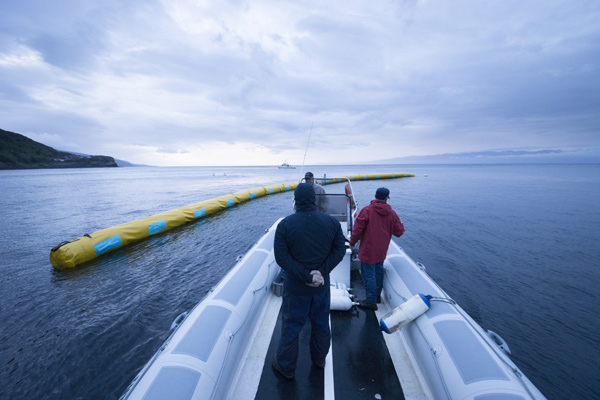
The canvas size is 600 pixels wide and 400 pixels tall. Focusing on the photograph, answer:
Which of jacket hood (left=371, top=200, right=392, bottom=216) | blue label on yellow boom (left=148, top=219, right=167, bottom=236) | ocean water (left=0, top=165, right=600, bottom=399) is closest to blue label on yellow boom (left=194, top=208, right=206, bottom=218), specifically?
ocean water (left=0, top=165, right=600, bottom=399)

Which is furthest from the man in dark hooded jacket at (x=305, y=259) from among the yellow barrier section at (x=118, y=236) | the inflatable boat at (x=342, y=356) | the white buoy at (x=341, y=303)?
the yellow barrier section at (x=118, y=236)

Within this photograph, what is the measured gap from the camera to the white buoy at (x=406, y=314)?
10.6 feet

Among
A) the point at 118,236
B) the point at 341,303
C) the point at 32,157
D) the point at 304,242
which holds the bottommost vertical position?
the point at 118,236

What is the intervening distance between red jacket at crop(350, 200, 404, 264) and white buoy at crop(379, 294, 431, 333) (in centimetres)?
90

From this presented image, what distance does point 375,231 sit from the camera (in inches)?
155

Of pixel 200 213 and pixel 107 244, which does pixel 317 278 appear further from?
pixel 200 213

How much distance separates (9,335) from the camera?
481 cm

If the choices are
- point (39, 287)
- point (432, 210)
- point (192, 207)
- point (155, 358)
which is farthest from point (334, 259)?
point (432, 210)

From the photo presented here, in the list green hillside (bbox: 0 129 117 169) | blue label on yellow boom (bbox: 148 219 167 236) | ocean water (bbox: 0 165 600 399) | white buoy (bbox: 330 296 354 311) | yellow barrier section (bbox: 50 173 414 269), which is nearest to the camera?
Result: ocean water (bbox: 0 165 600 399)

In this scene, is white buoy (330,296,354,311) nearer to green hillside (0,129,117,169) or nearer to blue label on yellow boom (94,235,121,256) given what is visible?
blue label on yellow boom (94,235,121,256)

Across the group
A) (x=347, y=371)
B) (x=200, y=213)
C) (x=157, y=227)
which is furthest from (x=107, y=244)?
(x=347, y=371)

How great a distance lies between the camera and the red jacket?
3.93 meters

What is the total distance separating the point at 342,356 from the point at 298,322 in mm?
1359

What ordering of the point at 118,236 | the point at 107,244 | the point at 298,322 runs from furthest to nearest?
the point at 118,236, the point at 107,244, the point at 298,322
